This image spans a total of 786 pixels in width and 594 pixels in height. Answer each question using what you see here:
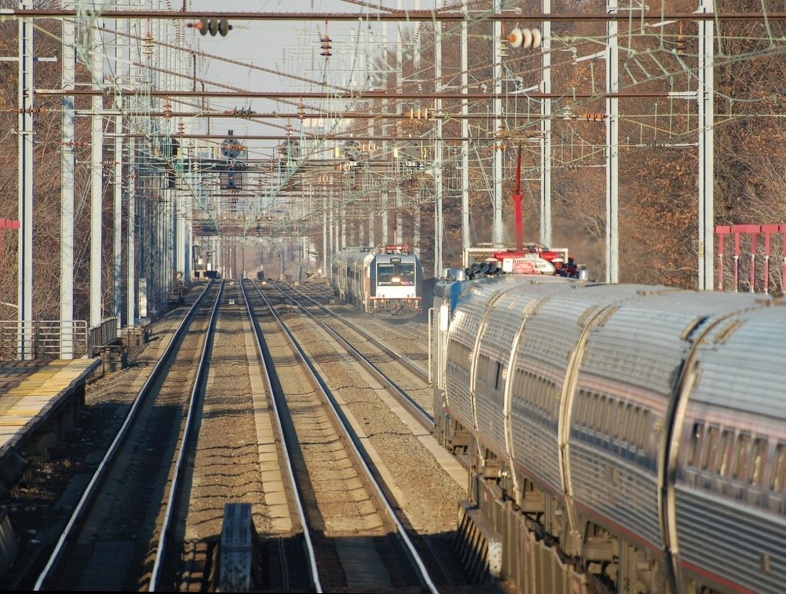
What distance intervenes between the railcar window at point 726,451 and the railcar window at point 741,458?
65mm

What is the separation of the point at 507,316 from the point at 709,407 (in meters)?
7.13

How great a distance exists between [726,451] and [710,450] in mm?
232

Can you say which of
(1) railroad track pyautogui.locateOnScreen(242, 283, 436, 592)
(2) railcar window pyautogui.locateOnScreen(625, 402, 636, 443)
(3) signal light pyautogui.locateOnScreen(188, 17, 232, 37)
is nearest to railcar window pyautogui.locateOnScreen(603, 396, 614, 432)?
(2) railcar window pyautogui.locateOnScreen(625, 402, 636, 443)

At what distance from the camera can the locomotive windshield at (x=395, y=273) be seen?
57.3 m

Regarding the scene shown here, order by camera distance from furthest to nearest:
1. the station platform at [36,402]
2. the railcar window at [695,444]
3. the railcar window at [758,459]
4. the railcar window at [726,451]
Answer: the station platform at [36,402] → the railcar window at [695,444] → the railcar window at [726,451] → the railcar window at [758,459]

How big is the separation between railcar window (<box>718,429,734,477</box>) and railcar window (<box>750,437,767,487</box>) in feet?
0.97

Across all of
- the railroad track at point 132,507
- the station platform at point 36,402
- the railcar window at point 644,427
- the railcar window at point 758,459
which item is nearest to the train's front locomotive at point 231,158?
the station platform at point 36,402

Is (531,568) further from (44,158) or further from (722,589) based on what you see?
(44,158)

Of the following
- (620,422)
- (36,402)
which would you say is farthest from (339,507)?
(620,422)

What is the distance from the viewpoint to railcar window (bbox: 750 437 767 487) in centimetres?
787

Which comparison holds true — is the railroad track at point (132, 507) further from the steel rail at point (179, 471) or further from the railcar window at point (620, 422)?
the railcar window at point (620, 422)

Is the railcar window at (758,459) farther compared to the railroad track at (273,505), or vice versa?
the railroad track at (273,505)

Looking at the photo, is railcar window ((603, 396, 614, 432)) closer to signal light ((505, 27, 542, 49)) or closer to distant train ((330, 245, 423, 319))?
signal light ((505, 27, 542, 49))

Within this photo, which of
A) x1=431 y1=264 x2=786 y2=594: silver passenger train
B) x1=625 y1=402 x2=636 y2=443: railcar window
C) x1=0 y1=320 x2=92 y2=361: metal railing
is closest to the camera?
x1=431 y1=264 x2=786 y2=594: silver passenger train
